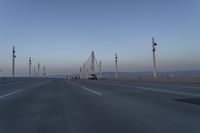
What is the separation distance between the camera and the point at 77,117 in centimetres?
962

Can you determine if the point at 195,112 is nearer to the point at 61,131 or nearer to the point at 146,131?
the point at 146,131

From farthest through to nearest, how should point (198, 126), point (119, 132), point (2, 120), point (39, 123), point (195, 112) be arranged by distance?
point (195, 112) → point (2, 120) → point (39, 123) → point (198, 126) → point (119, 132)

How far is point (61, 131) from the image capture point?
23.9 feet

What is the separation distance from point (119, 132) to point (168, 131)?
125 cm

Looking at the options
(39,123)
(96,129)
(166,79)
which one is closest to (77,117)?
(39,123)

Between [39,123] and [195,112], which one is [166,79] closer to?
[195,112]

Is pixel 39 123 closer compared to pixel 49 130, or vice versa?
pixel 49 130

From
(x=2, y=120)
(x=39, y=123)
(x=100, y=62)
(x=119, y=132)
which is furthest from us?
(x=100, y=62)

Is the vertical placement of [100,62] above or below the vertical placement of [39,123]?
above

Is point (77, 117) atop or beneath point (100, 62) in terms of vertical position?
beneath

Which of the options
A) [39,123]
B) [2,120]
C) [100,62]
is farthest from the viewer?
[100,62]

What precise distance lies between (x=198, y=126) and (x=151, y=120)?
4.89 ft

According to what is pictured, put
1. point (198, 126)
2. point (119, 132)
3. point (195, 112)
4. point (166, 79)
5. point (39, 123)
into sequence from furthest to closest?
1. point (166, 79)
2. point (195, 112)
3. point (39, 123)
4. point (198, 126)
5. point (119, 132)

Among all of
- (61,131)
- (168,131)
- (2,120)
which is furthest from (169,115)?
(2,120)
